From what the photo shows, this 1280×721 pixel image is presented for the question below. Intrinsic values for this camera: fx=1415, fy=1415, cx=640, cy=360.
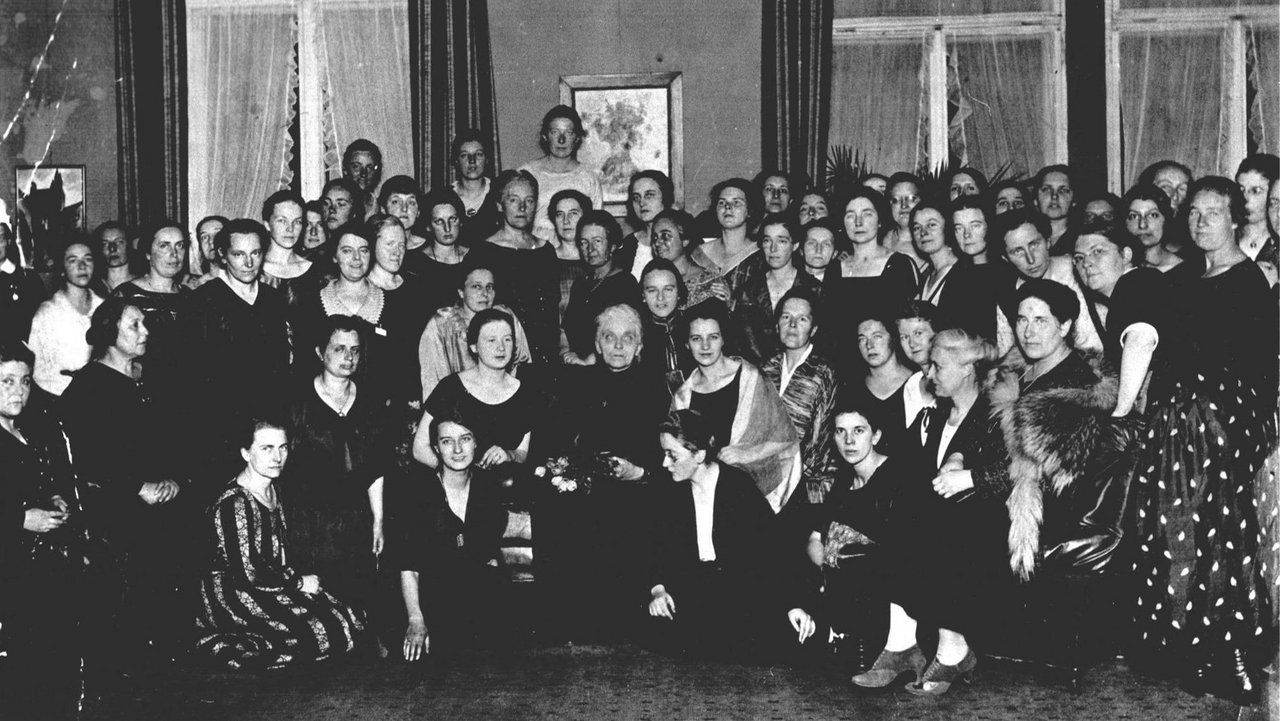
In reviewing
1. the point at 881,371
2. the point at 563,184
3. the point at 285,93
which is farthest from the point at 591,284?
the point at 285,93

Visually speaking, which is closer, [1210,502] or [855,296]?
[1210,502]

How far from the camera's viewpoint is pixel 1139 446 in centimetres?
453

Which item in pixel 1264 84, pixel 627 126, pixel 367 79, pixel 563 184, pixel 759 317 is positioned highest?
pixel 367 79

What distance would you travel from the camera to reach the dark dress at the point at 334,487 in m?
5.29

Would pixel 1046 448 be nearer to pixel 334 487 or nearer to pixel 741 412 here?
pixel 741 412

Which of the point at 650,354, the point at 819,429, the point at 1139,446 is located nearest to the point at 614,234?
the point at 650,354

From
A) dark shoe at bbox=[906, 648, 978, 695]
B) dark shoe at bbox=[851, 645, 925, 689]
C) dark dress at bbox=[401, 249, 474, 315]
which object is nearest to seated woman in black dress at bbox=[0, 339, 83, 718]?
dark dress at bbox=[401, 249, 474, 315]

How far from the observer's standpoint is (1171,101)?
8.76m

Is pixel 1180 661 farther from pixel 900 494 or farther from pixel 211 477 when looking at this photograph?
pixel 211 477

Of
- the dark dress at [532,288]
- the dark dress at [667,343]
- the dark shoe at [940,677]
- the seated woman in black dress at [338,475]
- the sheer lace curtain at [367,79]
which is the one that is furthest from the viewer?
the sheer lace curtain at [367,79]

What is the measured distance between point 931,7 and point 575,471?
16.6 ft

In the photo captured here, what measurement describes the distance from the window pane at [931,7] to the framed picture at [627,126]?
1.22 metres

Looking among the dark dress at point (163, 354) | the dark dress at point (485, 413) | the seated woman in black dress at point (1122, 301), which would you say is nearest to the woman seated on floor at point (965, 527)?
the seated woman in black dress at point (1122, 301)

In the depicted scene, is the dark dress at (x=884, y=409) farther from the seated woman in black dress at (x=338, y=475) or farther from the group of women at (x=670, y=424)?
the seated woman in black dress at (x=338, y=475)
